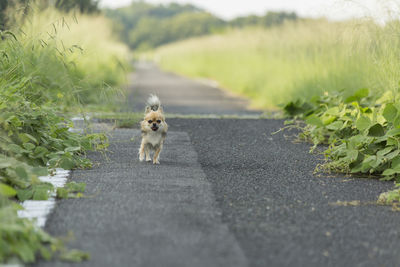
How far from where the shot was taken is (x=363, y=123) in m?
6.68

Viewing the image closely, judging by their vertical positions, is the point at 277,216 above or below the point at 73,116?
above

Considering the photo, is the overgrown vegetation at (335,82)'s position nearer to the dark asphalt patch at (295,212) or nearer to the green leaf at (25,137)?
the dark asphalt patch at (295,212)

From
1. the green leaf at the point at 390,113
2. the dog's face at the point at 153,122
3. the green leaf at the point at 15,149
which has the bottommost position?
the green leaf at the point at 15,149

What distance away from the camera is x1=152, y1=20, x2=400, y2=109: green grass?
8.55m

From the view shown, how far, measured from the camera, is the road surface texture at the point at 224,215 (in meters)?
3.79

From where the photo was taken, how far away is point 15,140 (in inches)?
248

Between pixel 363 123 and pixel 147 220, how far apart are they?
3.11 m

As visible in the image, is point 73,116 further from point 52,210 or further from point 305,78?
point 52,210

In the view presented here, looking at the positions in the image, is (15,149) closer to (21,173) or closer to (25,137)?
(25,137)

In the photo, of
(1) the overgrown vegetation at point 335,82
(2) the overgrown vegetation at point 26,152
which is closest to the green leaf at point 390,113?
(1) the overgrown vegetation at point 335,82

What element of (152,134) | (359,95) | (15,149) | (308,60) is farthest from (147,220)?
(308,60)

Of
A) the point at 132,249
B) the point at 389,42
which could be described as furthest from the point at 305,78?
the point at 132,249

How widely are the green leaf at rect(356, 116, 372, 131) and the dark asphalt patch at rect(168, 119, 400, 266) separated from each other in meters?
0.64

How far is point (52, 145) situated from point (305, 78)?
7686 millimetres
